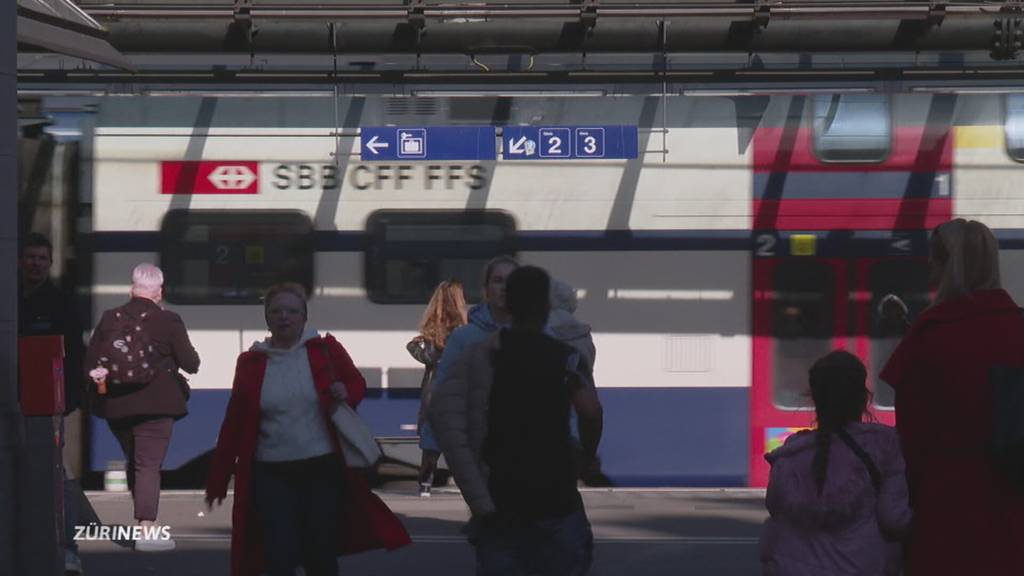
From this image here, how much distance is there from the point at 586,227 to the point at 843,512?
7.42 metres

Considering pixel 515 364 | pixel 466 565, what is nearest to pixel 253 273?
pixel 466 565

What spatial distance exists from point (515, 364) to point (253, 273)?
698cm

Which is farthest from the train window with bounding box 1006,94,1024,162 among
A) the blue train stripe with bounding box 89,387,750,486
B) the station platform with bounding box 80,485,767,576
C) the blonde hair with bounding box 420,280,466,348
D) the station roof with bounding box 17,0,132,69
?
the station roof with bounding box 17,0,132,69

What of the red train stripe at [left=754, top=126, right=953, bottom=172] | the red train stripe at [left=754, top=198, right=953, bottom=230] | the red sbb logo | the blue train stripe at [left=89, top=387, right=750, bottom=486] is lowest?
the blue train stripe at [left=89, top=387, right=750, bottom=486]

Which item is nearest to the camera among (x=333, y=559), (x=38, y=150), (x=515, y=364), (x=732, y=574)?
(x=515, y=364)

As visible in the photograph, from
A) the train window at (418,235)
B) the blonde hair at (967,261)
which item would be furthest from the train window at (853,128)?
the blonde hair at (967,261)

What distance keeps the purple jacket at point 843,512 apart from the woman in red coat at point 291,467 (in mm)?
2393

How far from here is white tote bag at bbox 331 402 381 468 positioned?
21.3 ft

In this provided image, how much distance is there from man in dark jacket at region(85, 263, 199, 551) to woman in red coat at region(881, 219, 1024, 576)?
5.56 meters

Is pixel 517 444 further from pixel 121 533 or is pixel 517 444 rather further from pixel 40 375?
pixel 121 533

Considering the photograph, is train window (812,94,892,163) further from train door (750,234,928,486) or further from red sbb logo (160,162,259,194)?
red sbb logo (160,162,259,194)

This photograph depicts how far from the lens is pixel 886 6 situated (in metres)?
12.0

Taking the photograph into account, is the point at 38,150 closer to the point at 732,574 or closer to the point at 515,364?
the point at 732,574

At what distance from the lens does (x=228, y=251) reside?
11867 mm
